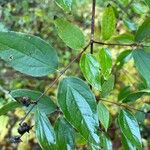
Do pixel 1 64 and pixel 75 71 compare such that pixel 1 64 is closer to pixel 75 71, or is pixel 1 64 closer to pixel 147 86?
pixel 75 71

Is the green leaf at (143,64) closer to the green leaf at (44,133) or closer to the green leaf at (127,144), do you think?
the green leaf at (127,144)

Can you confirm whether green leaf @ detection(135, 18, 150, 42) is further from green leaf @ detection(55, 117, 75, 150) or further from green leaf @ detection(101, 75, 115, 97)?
green leaf @ detection(55, 117, 75, 150)

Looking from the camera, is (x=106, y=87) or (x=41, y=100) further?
(x=106, y=87)

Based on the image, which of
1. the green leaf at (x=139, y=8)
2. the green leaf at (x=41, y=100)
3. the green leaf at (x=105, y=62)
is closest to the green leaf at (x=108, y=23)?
the green leaf at (x=105, y=62)

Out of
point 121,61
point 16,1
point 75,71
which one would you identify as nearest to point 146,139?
point 75,71

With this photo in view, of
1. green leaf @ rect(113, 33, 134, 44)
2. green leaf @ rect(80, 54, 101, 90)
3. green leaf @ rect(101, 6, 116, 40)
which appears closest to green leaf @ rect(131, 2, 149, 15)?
green leaf @ rect(113, 33, 134, 44)

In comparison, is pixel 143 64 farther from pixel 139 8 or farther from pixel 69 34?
pixel 139 8

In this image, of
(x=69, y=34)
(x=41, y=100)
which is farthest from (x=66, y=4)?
(x=41, y=100)
